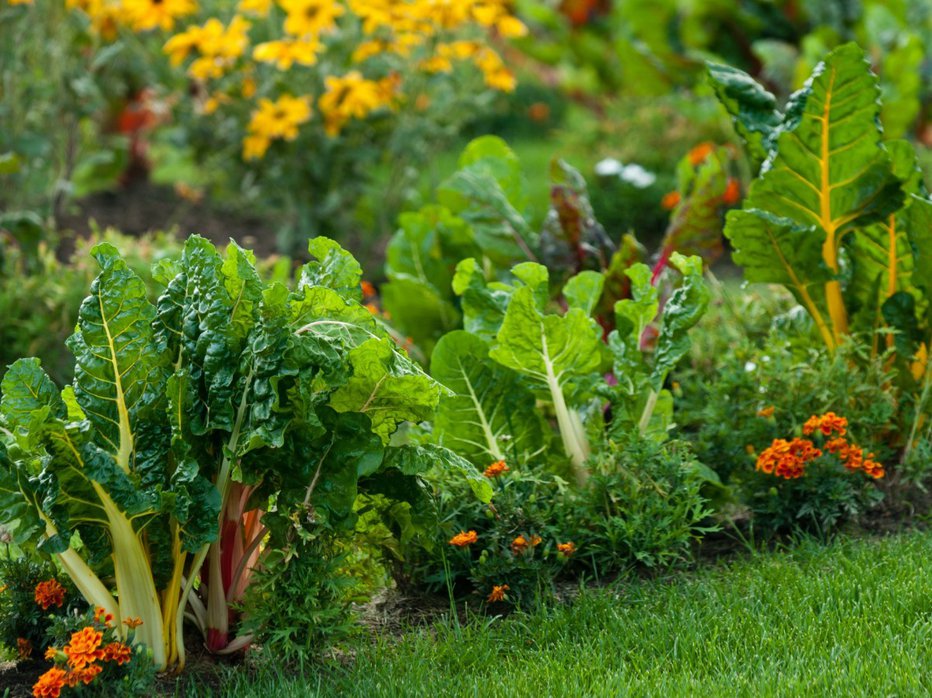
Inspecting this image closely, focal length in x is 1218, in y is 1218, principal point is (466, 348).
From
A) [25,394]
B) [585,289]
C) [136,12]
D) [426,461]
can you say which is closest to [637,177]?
[136,12]

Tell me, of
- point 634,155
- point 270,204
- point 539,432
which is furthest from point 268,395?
point 634,155

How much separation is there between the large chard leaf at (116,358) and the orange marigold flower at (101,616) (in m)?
0.29

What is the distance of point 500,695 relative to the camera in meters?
2.48

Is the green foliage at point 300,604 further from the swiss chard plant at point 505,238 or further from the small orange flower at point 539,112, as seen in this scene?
the small orange flower at point 539,112

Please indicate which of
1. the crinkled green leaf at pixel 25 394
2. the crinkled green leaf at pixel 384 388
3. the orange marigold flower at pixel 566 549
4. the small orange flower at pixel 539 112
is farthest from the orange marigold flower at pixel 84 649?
the small orange flower at pixel 539 112

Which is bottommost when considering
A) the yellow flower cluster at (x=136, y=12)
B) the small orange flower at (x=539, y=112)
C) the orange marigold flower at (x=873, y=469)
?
the small orange flower at (x=539, y=112)

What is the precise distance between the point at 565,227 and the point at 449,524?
4.57 ft

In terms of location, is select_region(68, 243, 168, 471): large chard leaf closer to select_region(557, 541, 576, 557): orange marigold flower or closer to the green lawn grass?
the green lawn grass

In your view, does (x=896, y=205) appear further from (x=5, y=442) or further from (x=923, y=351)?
(x=5, y=442)

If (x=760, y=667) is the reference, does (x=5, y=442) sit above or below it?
above

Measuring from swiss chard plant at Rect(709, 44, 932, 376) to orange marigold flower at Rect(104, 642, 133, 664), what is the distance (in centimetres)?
199

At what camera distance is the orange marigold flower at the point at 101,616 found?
8.07 feet

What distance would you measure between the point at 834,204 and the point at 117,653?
2313 mm

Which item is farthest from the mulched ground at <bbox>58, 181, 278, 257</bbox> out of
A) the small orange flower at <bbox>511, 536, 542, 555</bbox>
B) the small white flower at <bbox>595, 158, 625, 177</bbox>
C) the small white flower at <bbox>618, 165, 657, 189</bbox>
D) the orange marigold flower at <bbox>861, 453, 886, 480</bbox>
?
the orange marigold flower at <bbox>861, 453, 886, 480</bbox>
